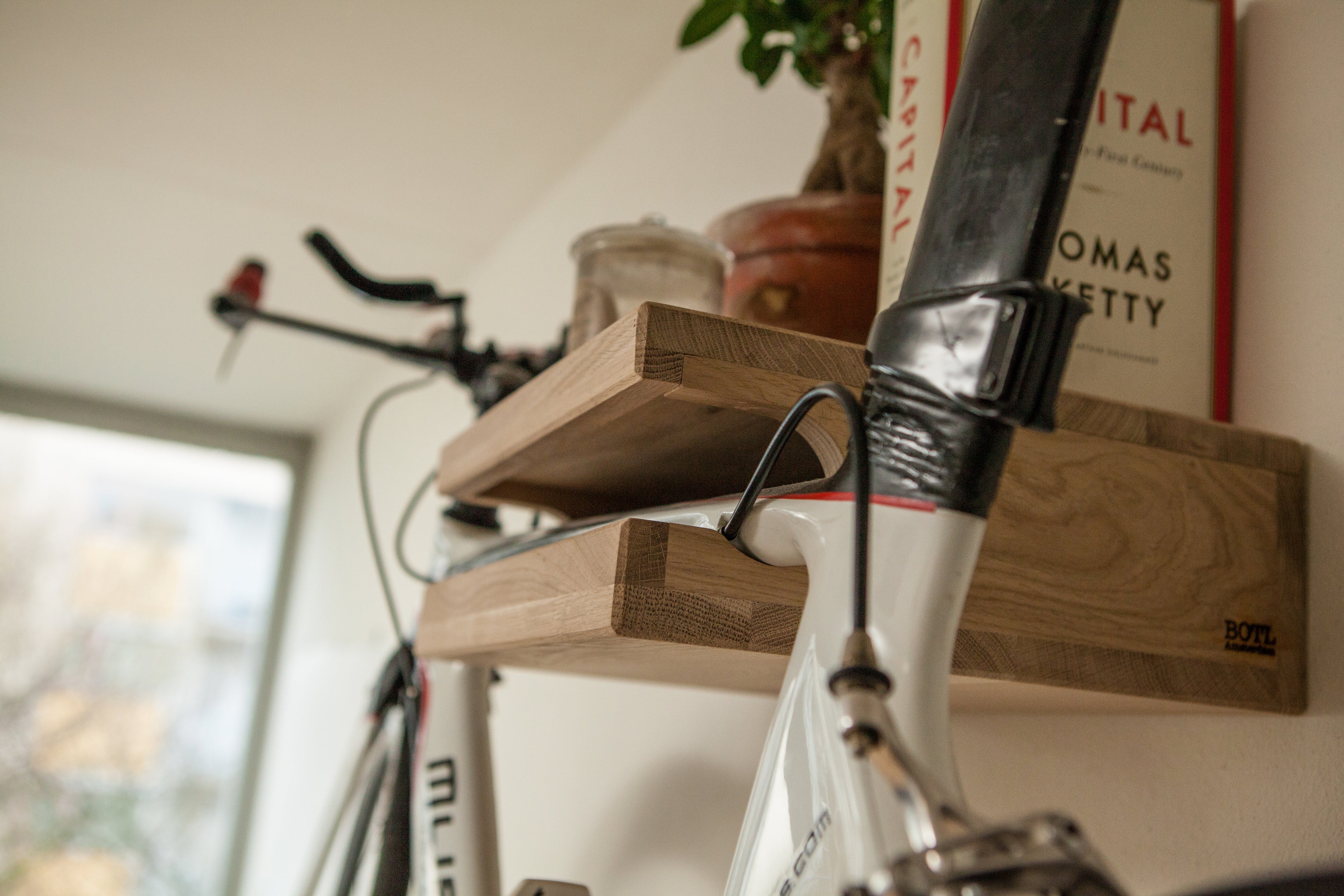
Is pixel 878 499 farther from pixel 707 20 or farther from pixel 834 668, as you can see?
pixel 707 20

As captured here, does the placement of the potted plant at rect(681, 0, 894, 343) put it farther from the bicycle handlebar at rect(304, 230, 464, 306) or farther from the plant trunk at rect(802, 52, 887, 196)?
the bicycle handlebar at rect(304, 230, 464, 306)

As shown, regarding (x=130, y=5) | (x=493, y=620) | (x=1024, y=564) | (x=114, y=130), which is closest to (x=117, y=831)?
(x=114, y=130)

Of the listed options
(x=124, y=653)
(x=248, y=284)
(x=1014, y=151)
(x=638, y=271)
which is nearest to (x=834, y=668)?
(x=1014, y=151)

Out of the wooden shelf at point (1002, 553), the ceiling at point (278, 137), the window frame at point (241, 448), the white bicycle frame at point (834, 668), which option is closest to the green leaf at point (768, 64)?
the wooden shelf at point (1002, 553)

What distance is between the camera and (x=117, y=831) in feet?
10.9

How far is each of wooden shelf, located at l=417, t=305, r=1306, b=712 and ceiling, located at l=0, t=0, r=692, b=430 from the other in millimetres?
1206

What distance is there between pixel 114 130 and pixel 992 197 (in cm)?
200

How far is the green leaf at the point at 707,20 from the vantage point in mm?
902

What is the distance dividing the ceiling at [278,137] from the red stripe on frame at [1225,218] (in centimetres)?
103

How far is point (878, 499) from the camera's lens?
0.37 m

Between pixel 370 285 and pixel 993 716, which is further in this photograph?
pixel 370 285

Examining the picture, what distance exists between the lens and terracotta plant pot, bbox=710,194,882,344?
716mm

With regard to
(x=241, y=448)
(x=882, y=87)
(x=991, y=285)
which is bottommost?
(x=991, y=285)

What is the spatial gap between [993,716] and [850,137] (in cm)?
44
